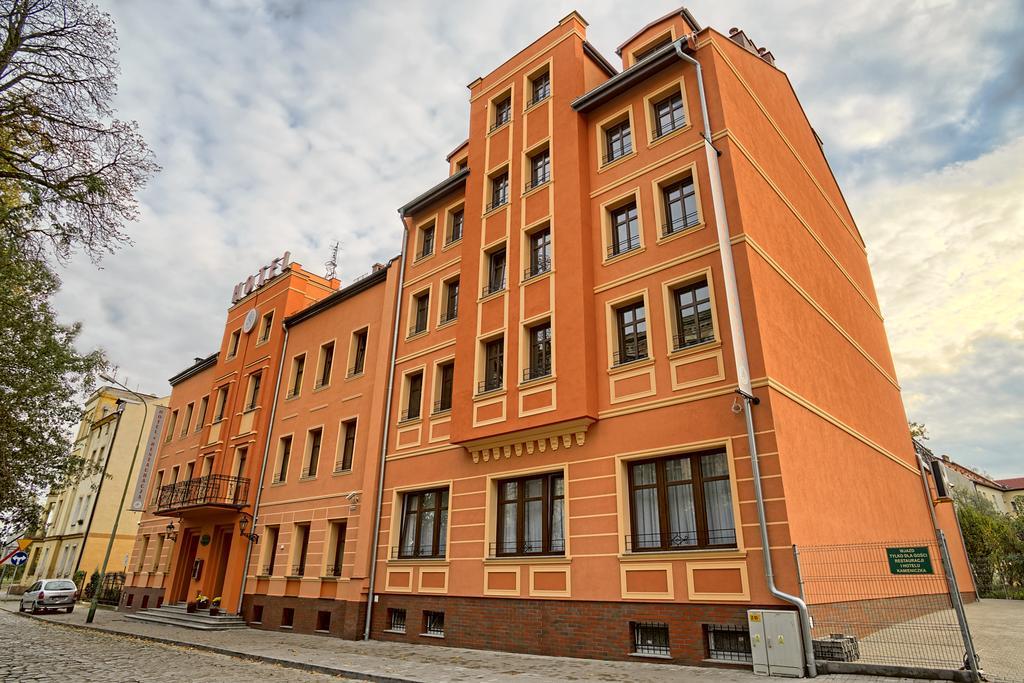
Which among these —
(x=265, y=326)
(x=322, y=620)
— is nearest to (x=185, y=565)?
(x=265, y=326)

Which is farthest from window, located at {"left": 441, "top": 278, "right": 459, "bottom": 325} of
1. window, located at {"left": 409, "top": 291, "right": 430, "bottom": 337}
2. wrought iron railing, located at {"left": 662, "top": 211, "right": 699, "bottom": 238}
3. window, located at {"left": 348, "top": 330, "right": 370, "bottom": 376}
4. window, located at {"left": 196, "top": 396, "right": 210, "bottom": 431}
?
window, located at {"left": 196, "top": 396, "right": 210, "bottom": 431}

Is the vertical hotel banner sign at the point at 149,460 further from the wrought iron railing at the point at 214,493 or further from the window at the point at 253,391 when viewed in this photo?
the window at the point at 253,391

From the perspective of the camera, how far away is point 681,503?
495 inches

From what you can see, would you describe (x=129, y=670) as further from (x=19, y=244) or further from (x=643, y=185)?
(x=643, y=185)

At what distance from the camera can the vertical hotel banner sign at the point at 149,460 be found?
111ft

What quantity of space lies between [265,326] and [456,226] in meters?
12.9

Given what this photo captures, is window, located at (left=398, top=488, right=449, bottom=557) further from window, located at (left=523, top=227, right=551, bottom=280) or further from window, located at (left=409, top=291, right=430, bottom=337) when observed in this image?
window, located at (left=523, top=227, right=551, bottom=280)

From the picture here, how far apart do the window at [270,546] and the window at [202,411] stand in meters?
11.0

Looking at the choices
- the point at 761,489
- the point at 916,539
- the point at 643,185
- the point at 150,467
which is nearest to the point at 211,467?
the point at 150,467

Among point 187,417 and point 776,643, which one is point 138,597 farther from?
point 776,643

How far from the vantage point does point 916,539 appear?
706 inches

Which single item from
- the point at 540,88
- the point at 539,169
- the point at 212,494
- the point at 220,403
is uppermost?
the point at 540,88

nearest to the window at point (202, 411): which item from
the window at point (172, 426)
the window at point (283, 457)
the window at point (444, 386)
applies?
the window at point (172, 426)

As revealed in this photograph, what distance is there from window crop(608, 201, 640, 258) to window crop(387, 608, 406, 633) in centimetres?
1203
